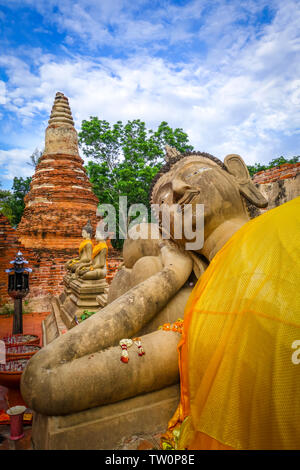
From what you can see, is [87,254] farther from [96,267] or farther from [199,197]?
[199,197]

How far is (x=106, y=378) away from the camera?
155 cm

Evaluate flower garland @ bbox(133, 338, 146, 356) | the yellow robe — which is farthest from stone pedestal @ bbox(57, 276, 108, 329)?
the yellow robe

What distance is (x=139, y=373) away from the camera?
164 cm

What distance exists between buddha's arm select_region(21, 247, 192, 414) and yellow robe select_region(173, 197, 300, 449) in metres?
0.39

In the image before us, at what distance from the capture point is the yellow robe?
1156 millimetres

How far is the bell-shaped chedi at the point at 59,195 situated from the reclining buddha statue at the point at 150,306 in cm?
820

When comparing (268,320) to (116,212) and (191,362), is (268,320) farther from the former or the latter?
(116,212)

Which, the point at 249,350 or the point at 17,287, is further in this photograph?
the point at 17,287

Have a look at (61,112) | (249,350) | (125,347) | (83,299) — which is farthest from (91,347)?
(61,112)

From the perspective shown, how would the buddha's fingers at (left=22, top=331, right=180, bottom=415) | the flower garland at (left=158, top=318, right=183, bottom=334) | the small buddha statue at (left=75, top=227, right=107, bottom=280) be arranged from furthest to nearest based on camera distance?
the small buddha statue at (left=75, top=227, right=107, bottom=280)
the flower garland at (left=158, top=318, right=183, bottom=334)
the buddha's fingers at (left=22, top=331, right=180, bottom=415)

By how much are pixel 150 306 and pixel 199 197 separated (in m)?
0.88

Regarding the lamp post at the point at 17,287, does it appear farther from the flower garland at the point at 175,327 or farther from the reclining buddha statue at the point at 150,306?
the flower garland at the point at 175,327

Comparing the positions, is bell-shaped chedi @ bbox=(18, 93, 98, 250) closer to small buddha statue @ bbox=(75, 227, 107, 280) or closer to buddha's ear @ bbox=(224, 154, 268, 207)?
small buddha statue @ bbox=(75, 227, 107, 280)

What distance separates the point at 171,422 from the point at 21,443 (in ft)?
3.43
